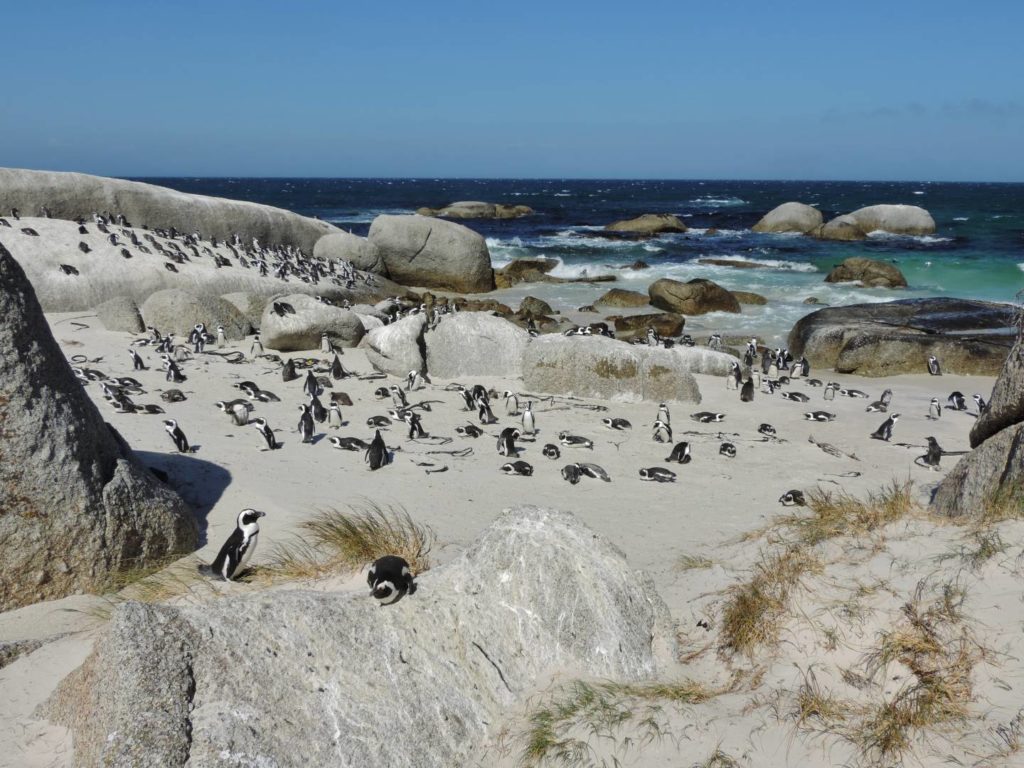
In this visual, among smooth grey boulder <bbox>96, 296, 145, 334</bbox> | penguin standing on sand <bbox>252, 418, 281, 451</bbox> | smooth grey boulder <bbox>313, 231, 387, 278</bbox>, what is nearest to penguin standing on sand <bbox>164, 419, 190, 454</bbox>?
penguin standing on sand <bbox>252, 418, 281, 451</bbox>

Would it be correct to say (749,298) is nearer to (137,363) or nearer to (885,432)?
(885,432)

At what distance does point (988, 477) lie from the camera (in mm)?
6512

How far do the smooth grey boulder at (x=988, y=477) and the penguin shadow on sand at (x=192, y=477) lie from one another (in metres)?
6.29

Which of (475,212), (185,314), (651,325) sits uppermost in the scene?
(475,212)

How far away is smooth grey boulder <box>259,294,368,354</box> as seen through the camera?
57.0 ft

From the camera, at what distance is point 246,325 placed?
18.8m

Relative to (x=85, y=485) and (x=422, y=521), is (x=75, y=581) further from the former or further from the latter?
(x=422, y=521)

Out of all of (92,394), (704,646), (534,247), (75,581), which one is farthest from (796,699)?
(534,247)

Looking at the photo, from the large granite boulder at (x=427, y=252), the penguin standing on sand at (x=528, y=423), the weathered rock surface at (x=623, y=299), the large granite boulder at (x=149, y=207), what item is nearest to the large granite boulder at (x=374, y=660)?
the penguin standing on sand at (x=528, y=423)

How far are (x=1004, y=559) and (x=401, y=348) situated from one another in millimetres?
11769

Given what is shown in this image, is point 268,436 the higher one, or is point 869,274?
point 268,436

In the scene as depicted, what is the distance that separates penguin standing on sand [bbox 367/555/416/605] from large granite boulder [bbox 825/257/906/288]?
100 ft

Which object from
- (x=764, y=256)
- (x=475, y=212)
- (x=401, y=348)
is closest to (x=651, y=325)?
(x=401, y=348)

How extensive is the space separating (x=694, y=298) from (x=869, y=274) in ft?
32.7
